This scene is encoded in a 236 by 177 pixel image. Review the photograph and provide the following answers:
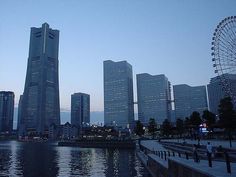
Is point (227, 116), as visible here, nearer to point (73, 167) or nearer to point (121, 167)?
point (121, 167)

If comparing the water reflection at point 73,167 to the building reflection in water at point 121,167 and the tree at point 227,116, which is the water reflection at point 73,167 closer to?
the building reflection in water at point 121,167

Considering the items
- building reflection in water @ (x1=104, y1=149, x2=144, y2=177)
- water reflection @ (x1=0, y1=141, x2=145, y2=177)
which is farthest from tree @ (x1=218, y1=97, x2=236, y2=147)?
building reflection in water @ (x1=104, y1=149, x2=144, y2=177)

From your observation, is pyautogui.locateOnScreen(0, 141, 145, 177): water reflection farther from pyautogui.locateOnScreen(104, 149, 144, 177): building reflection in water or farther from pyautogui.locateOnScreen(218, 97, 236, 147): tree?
pyautogui.locateOnScreen(218, 97, 236, 147): tree

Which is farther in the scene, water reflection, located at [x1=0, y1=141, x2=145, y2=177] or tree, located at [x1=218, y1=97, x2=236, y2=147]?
tree, located at [x1=218, y1=97, x2=236, y2=147]

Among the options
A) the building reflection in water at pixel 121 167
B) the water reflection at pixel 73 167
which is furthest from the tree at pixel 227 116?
the building reflection in water at pixel 121 167

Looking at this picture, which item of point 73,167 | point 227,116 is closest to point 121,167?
point 73,167

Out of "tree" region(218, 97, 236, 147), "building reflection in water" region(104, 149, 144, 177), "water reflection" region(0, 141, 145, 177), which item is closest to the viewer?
"building reflection in water" region(104, 149, 144, 177)

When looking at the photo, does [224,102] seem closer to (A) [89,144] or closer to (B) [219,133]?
(B) [219,133]

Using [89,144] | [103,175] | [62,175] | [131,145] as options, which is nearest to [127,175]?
[103,175]

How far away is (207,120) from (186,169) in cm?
9892

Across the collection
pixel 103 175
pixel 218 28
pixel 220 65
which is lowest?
pixel 103 175

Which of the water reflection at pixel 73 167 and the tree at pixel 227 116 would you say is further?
the tree at pixel 227 116

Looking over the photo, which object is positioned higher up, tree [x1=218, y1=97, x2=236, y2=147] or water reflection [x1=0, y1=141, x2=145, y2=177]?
tree [x1=218, y1=97, x2=236, y2=147]

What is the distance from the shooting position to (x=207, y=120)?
117 metres
